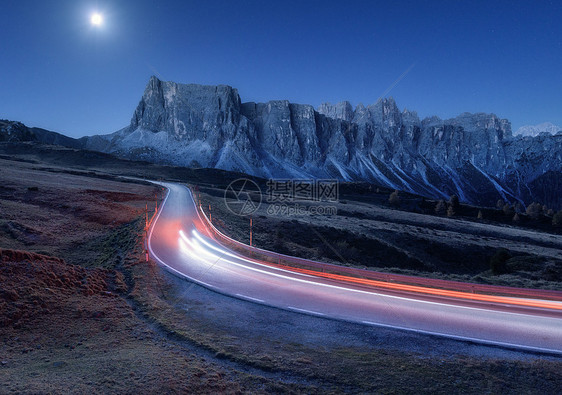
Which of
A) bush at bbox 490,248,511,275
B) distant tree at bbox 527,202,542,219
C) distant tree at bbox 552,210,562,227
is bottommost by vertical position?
bush at bbox 490,248,511,275

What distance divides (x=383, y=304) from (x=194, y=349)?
6823 mm

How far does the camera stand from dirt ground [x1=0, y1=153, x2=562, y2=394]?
587 cm

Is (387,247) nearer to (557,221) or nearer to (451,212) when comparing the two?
(451,212)

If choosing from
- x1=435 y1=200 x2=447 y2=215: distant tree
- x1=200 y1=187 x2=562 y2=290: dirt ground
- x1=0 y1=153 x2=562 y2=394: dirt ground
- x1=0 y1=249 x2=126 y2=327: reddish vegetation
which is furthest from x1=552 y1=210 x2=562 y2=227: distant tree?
x1=0 y1=249 x2=126 y2=327: reddish vegetation

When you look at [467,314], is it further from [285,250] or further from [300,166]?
[300,166]

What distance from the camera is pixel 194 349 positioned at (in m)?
7.32

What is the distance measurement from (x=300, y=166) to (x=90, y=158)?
128 metres

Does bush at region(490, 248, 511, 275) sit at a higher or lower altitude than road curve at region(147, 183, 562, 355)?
lower

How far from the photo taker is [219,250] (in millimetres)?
18312

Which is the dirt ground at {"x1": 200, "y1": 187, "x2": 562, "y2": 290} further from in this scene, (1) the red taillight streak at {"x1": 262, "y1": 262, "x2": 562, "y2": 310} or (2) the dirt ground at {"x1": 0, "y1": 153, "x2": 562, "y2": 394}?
(2) the dirt ground at {"x1": 0, "y1": 153, "x2": 562, "y2": 394}

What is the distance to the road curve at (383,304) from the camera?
334 inches

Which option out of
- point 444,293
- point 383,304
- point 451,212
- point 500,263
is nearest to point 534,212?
point 451,212

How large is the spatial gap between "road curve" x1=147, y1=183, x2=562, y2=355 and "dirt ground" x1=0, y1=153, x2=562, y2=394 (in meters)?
0.65

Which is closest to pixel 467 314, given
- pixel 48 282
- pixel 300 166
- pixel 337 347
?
pixel 337 347
